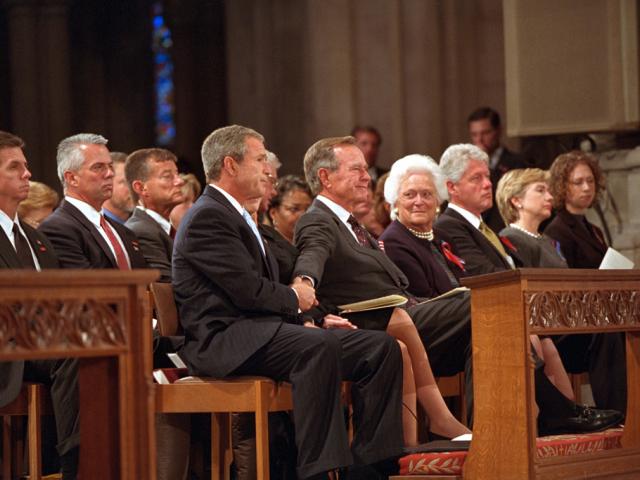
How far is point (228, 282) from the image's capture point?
4.85 m

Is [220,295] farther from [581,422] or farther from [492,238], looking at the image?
[492,238]

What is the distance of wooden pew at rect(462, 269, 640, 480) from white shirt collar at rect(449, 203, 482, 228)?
69.2 inches

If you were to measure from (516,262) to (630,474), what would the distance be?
83.9 inches

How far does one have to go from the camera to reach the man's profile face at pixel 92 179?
5980 millimetres

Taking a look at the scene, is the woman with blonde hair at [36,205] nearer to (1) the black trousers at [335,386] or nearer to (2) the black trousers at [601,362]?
(1) the black trousers at [335,386]

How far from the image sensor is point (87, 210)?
591cm

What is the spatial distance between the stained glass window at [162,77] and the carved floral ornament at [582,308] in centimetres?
1123

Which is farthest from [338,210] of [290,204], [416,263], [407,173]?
[290,204]

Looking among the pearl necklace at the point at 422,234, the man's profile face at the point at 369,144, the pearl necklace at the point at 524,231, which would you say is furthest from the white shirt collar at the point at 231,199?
the man's profile face at the point at 369,144

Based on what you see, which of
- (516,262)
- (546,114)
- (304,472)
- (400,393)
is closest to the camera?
(304,472)

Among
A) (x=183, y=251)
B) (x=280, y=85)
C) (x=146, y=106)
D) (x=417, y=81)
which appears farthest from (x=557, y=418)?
(x=146, y=106)

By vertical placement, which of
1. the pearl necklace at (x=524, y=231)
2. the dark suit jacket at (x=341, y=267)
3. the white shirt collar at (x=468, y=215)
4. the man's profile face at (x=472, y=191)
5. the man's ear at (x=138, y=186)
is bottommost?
the dark suit jacket at (x=341, y=267)

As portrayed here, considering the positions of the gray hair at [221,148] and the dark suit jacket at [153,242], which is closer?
the gray hair at [221,148]

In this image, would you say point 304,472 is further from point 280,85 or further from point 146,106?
point 146,106
